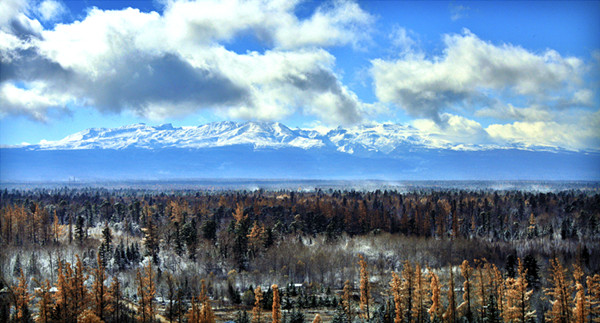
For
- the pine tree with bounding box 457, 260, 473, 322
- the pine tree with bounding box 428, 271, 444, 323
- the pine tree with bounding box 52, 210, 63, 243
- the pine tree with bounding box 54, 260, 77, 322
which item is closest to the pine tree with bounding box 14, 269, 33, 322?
the pine tree with bounding box 54, 260, 77, 322

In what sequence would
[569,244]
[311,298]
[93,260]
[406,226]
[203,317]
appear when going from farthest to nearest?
[406,226], [569,244], [93,260], [311,298], [203,317]

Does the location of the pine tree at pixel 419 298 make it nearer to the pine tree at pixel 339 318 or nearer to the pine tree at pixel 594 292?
the pine tree at pixel 339 318

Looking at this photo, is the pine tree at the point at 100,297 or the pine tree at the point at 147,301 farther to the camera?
the pine tree at the point at 147,301

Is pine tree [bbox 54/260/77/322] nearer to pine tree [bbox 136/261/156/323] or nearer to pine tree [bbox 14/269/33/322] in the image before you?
pine tree [bbox 14/269/33/322]

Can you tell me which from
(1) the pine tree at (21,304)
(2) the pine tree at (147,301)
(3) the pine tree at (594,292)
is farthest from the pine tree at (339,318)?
(1) the pine tree at (21,304)

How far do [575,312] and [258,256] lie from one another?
73327 millimetres

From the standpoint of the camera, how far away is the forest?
71.7m

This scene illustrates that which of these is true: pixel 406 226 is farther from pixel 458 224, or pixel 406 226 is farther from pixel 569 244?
pixel 569 244

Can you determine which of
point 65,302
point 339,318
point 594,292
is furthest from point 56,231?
point 594,292

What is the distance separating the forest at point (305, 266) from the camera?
71688 millimetres

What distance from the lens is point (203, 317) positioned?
2510 inches

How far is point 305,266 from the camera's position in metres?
113

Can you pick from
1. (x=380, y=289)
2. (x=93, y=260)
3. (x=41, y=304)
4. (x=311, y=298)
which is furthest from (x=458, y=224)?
(x=41, y=304)

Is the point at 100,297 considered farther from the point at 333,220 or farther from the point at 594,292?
the point at 333,220
